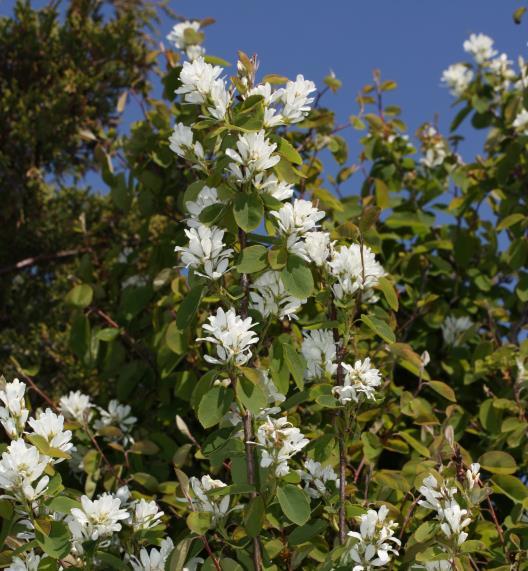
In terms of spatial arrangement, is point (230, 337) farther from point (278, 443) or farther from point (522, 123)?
point (522, 123)

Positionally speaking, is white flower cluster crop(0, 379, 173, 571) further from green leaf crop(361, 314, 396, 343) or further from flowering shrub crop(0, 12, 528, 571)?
green leaf crop(361, 314, 396, 343)

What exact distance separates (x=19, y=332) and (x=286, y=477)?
3326mm

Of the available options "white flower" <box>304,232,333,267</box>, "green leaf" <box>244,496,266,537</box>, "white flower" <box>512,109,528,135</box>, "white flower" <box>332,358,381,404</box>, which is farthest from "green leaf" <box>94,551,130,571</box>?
"white flower" <box>512,109,528,135</box>

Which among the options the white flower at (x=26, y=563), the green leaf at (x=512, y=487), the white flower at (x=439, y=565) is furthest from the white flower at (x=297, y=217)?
A: the green leaf at (x=512, y=487)

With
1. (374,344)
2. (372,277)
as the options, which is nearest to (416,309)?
(374,344)

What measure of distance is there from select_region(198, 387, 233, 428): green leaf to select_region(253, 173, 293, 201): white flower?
0.48 m

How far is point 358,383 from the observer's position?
6.47 ft

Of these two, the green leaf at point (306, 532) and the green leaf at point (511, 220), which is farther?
the green leaf at point (511, 220)

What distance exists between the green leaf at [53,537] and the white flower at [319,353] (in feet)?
2.27

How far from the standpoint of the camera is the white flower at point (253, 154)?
6.38 ft

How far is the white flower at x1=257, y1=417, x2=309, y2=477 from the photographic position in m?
1.82

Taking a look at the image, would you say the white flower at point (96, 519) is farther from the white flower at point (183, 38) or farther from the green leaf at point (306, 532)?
the white flower at point (183, 38)

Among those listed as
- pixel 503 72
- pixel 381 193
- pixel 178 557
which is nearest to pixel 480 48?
pixel 503 72

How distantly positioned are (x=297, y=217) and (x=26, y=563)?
38.7 inches
